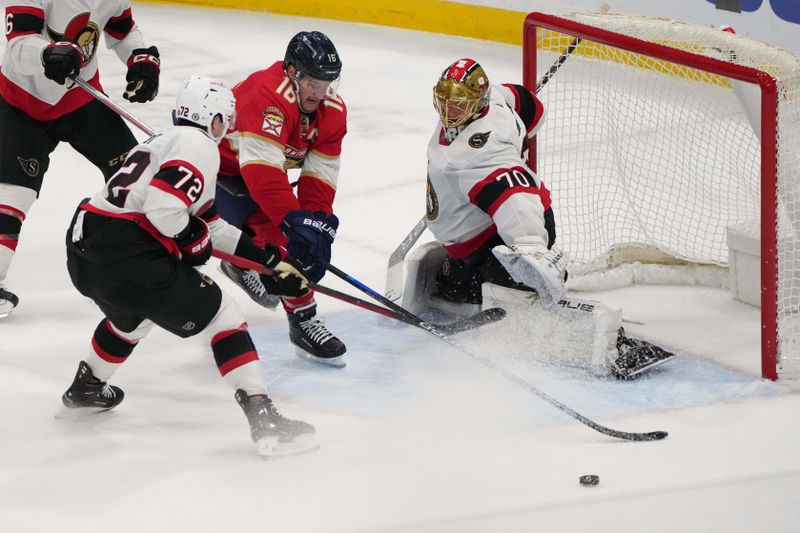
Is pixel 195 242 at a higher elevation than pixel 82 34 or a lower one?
lower

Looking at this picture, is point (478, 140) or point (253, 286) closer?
point (478, 140)

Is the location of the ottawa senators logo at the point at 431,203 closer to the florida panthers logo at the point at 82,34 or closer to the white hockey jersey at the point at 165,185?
the white hockey jersey at the point at 165,185

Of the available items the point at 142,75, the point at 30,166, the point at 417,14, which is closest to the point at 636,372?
the point at 142,75

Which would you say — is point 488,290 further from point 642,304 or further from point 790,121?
point 790,121

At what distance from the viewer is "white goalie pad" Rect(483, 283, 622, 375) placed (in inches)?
129

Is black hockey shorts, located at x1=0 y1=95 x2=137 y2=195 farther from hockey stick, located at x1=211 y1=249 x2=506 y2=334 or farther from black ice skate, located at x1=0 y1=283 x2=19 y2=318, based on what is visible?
hockey stick, located at x1=211 y1=249 x2=506 y2=334

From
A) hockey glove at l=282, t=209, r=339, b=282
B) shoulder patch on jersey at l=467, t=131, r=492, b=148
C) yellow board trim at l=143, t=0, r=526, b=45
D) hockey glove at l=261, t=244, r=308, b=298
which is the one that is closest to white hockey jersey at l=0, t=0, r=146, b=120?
hockey glove at l=282, t=209, r=339, b=282

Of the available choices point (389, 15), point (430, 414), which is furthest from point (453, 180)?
point (389, 15)

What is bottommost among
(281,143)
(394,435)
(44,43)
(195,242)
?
(394,435)

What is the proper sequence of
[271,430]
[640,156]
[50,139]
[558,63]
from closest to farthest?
[271,430], [50,139], [558,63], [640,156]

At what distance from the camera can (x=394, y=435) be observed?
295 centimetres

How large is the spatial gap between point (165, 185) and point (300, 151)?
834 millimetres

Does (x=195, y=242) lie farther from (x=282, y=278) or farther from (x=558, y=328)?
(x=558, y=328)

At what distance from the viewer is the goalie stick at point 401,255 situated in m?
3.76
